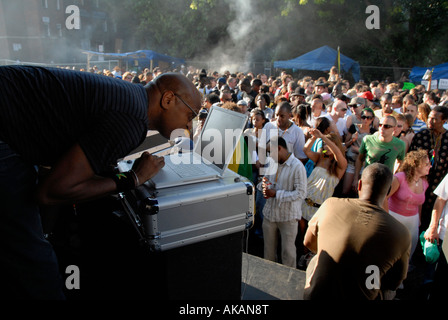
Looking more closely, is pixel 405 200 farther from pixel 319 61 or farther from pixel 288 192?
pixel 319 61

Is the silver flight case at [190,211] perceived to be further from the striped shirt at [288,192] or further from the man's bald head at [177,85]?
the striped shirt at [288,192]

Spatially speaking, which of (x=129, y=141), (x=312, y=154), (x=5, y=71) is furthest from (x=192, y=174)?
(x=312, y=154)

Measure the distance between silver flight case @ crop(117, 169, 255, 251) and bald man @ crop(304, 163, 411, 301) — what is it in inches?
26.0

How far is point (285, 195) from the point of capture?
3.63 meters

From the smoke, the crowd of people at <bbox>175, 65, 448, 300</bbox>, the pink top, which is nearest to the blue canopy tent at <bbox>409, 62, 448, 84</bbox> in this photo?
the crowd of people at <bbox>175, 65, 448, 300</bbox>

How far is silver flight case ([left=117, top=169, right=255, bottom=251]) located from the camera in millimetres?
1566

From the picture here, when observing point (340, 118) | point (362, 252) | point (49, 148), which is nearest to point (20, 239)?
point (49, 148)

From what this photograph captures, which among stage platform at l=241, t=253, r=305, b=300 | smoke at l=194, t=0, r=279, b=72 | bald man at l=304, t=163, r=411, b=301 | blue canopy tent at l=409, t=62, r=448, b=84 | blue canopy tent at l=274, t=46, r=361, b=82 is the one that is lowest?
stage platform at l=241, t=253, r=305, b=300

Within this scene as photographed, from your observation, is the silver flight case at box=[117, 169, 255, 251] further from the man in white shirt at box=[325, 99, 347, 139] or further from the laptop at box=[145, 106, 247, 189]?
the man in white shirt at box=[325, 99, 347, 139]

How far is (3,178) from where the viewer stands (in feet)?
4.46

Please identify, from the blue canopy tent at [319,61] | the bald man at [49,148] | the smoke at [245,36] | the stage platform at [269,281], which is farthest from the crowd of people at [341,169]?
the smoke at [245,36]

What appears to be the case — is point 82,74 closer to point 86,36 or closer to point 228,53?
point 228,53

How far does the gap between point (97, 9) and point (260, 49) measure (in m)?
18.8
